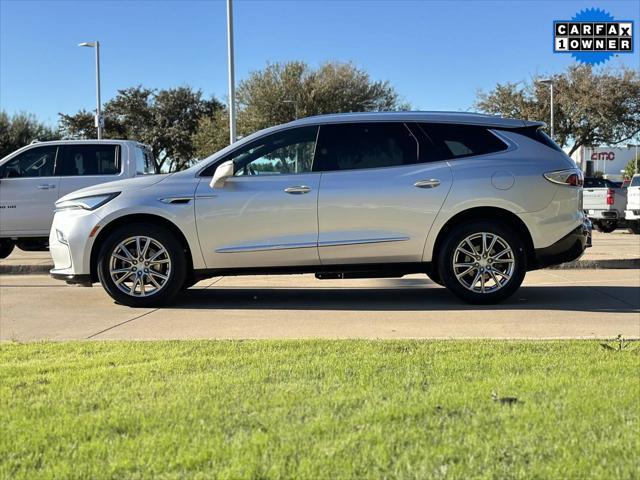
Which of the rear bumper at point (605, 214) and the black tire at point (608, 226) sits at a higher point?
the rear bumper at point (605, 214)

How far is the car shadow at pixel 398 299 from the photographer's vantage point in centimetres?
707

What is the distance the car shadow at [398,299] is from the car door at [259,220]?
23.8 inches

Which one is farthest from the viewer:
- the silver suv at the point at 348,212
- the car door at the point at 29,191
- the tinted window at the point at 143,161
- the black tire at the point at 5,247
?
the black tire at the point at 5,247

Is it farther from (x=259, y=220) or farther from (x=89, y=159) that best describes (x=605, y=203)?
(x=259, y=220)

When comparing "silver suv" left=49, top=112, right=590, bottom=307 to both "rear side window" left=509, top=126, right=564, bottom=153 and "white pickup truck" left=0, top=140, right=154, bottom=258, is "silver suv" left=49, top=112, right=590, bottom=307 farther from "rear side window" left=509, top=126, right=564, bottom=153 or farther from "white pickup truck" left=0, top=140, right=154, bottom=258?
"white pickup truck" left=0, top=140, right=154, bottom=258

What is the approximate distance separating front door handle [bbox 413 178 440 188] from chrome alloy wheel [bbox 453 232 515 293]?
65 centimetres

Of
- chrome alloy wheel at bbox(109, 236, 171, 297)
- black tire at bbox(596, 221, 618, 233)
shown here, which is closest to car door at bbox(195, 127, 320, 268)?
chrome alloy wheel at bbox(109, 236, 171, 297)

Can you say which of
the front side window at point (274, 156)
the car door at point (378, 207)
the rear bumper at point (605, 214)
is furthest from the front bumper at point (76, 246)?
the rear bumper at point (605, 214)

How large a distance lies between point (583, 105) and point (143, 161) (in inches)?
1148

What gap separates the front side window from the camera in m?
7.02

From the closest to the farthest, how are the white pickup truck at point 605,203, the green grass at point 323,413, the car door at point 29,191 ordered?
the green grass at point 323,413 < the car door at point 29,191 < the white pickup truck at point 605,203

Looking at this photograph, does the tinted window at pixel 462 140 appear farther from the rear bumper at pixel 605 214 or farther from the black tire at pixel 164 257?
the rear bumper at pixel 605 214

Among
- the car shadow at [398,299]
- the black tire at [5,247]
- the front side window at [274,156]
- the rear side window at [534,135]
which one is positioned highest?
the rear side window at [534,135]

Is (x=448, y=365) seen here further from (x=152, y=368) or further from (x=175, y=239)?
(x=175, y=239)
